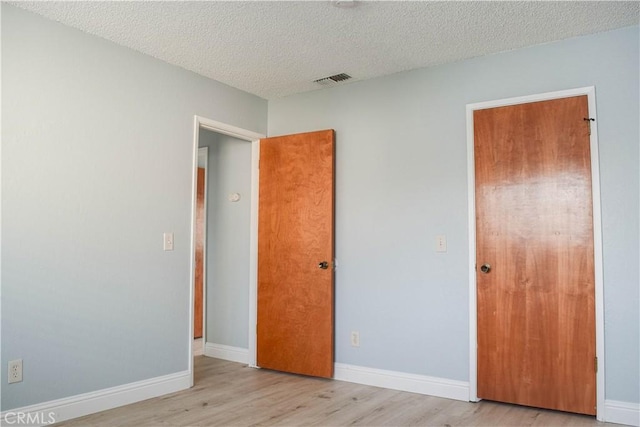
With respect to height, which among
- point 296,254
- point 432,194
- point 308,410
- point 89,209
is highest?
point 432,194

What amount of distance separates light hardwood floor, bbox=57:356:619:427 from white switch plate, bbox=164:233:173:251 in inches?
42.0

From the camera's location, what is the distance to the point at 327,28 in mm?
3076

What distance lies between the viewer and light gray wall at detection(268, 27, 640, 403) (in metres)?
3.02

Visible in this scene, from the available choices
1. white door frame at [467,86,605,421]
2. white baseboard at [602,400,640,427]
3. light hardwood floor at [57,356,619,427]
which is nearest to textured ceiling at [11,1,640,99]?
white door frame at [467,86,605,421]

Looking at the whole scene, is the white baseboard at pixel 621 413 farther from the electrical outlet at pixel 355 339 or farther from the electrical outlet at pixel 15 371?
the electrical outlet at pixel 15 371

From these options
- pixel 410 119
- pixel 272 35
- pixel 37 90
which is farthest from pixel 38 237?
pixel 410 119

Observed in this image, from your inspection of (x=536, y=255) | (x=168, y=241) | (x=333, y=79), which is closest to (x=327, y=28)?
(x=333, y=79)

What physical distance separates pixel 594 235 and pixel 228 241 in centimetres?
311

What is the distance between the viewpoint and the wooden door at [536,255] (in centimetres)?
311

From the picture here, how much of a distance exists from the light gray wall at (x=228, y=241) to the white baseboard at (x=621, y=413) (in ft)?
9.47

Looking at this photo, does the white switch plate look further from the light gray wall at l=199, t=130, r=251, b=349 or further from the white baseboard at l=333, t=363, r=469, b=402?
the white baseboard at l=333, t=363, r=469, b=402

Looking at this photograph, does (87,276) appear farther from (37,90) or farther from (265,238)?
(265,238)

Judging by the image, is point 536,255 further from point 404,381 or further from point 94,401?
point 94,401

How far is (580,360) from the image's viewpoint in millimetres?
3074
